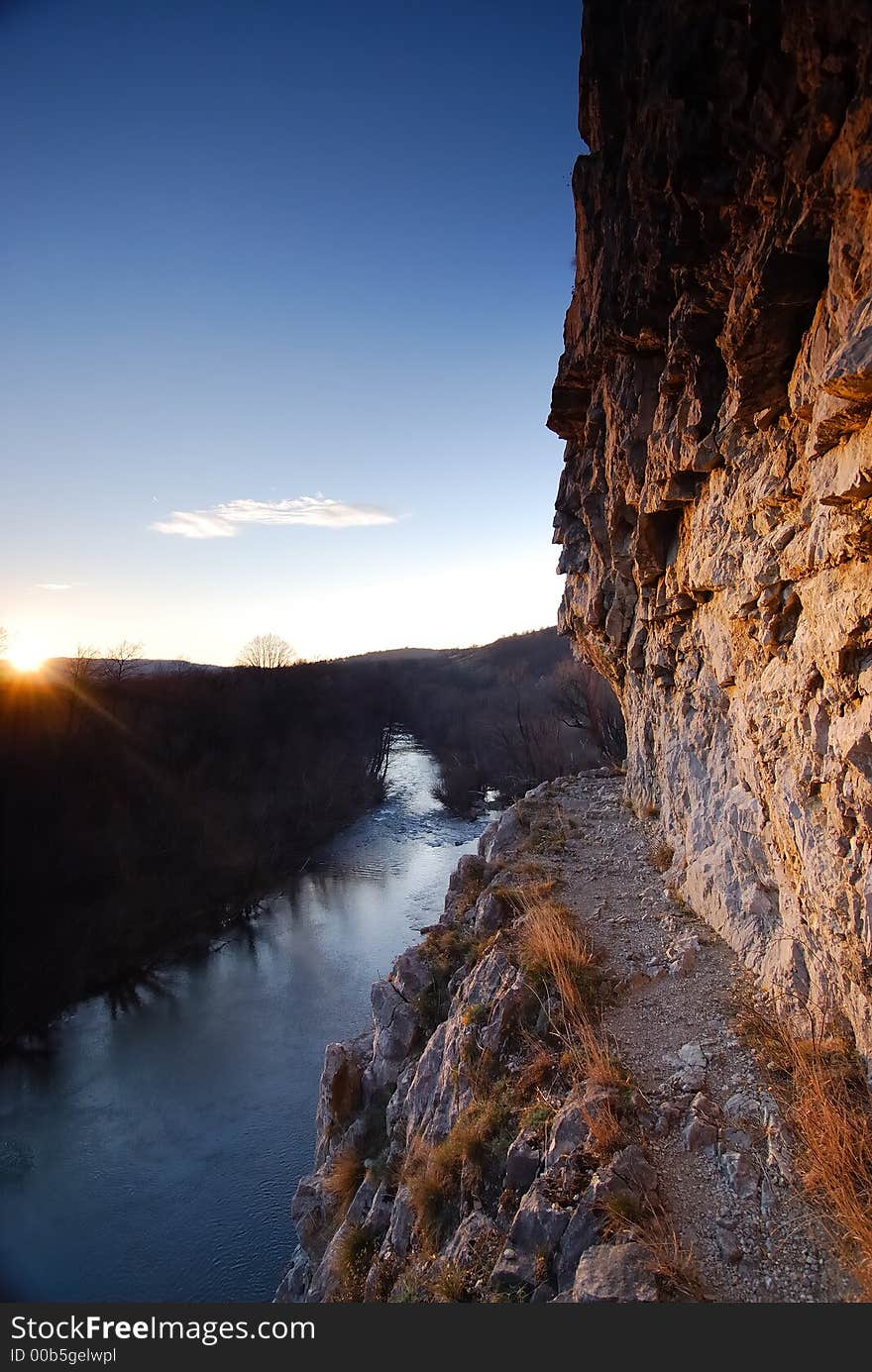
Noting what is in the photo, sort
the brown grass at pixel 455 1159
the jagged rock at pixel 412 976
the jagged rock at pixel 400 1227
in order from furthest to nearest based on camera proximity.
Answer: the jagged rock at pixel 412 976, the jagged rock at pixel 400 1227, the brown grass at pixel 455 1159

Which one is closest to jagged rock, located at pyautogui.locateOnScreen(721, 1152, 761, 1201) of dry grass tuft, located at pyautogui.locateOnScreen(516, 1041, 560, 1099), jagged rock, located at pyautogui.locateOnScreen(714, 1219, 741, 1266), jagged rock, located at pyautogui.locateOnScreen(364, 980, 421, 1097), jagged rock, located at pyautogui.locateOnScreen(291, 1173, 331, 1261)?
jagged rock, located at pyautogui.locateOnScreen(714, 1219, 741, 1266)

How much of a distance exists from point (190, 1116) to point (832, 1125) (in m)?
12.3

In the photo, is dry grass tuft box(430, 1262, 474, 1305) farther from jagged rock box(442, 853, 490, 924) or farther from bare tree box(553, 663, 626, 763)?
bare tree box(553, 663, 626, 763)

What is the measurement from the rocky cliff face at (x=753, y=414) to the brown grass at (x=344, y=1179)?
5.00 m

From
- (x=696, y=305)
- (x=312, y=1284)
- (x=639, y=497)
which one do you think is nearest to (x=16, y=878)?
(x=312, y=1284)

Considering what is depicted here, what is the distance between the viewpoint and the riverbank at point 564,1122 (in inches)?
140

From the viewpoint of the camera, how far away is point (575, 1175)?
4.11 m

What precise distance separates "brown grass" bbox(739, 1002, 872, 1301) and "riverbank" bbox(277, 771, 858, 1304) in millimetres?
83

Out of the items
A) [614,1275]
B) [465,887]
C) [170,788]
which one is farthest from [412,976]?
[170,788]

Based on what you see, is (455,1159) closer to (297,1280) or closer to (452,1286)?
(452,1286)

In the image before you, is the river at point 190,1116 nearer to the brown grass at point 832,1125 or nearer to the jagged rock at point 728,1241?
the jagged rock at point 728,1241

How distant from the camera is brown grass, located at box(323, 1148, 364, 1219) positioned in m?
7.47

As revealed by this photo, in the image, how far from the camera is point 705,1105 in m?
4.28

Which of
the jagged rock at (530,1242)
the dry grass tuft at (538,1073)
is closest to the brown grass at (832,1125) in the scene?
the jagged rock at (530,1242)
